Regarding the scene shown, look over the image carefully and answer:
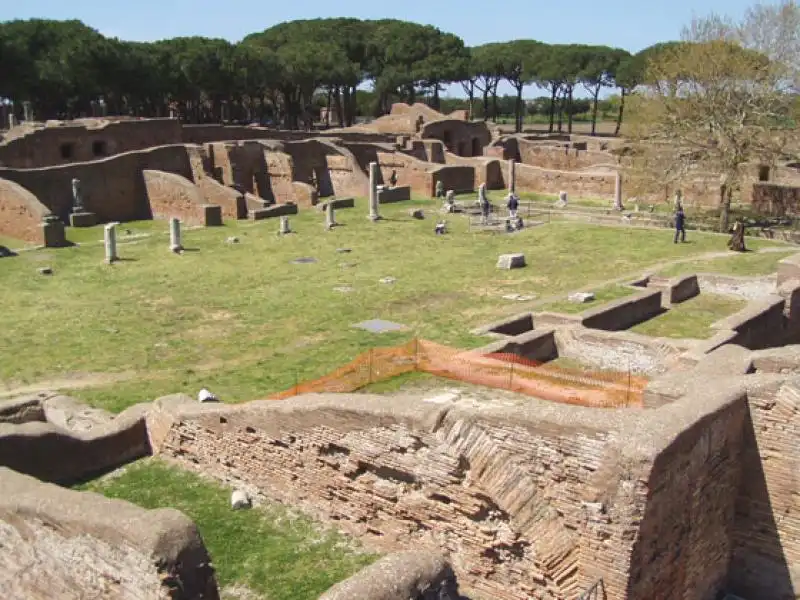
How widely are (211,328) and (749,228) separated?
21.1m

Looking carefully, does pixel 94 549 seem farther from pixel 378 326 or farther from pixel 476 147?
pixel 476 147

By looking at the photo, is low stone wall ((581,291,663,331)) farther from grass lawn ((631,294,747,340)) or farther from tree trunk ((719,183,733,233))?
tree trunk ((719,183,733,233))

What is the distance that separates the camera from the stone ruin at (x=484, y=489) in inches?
237

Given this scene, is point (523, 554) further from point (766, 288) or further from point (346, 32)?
point (346, 32)

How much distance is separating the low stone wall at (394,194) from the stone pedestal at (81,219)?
12053 mm

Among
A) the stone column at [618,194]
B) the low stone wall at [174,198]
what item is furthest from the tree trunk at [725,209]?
the low stone wall at [174,198]

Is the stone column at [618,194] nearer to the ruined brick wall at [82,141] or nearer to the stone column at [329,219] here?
the stone column at [329,219]

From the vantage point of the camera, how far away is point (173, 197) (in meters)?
33.6

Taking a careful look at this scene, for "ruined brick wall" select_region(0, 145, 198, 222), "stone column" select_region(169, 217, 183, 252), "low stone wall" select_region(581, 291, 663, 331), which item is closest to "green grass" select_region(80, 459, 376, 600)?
"low stone wall" select_region(581, 291, 663, 331)

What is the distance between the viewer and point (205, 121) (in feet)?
228

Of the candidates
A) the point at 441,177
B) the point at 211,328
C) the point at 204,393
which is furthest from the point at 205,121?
the point at 204,393

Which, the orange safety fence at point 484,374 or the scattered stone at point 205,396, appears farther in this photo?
the orange safety fence at point 484,374

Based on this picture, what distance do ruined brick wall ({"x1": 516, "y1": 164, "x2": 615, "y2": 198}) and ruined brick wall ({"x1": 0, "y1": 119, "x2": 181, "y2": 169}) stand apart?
60.4 ft

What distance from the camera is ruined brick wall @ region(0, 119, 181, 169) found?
37.3m
